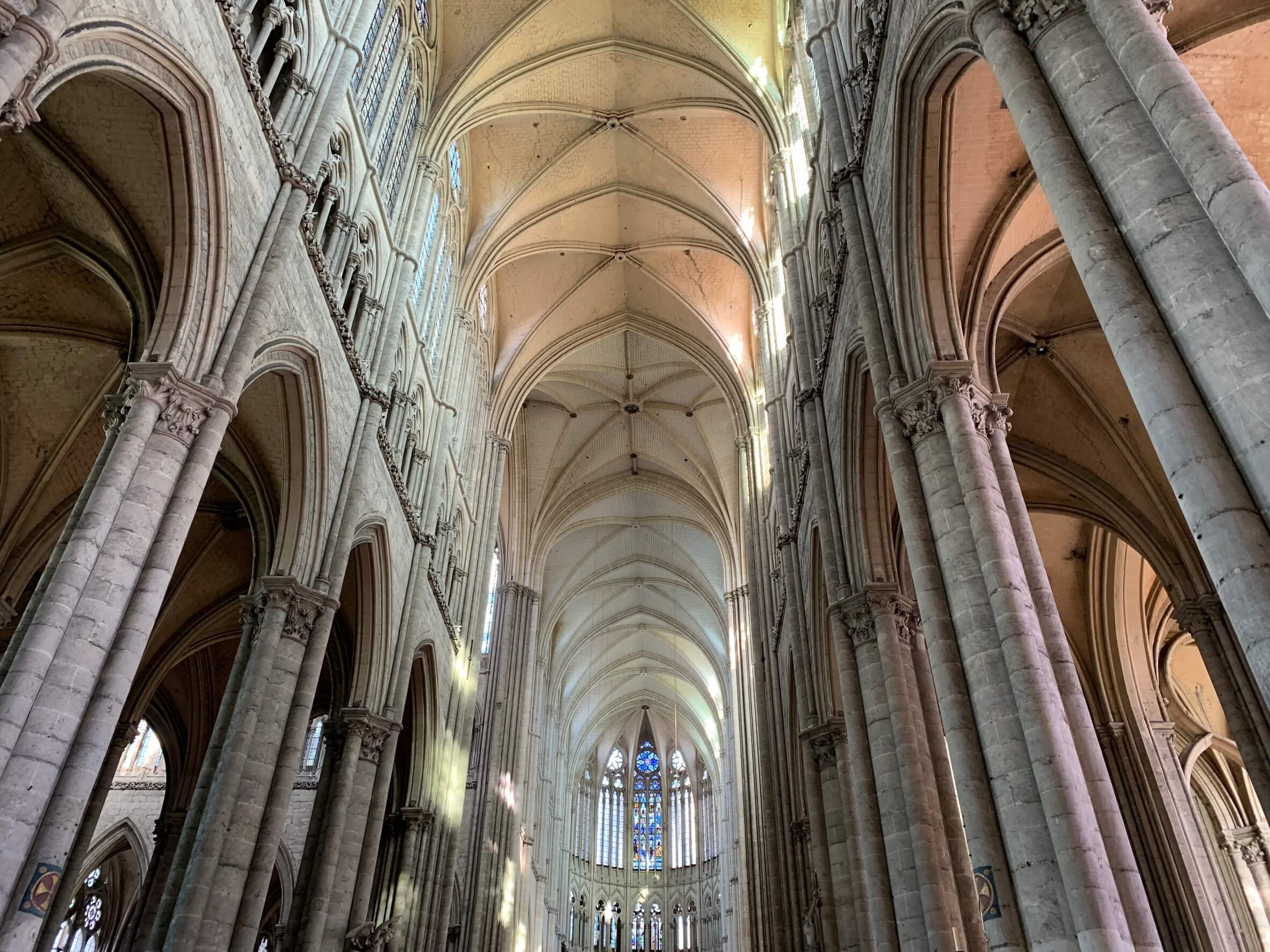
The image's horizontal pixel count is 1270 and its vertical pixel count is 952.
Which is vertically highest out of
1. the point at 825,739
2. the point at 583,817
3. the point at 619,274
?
the point at 619,274

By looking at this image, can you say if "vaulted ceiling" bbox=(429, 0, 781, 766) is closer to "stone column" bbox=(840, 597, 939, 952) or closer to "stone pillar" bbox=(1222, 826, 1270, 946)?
"stone column" bbox=(840, 597, 939, 952)

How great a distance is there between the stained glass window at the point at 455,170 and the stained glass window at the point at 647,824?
35631mm

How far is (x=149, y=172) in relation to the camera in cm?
1006

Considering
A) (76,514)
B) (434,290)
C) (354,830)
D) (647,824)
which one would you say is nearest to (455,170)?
(434,290)

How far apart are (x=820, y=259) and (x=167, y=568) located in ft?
35.3

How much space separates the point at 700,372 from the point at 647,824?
92.1 ft

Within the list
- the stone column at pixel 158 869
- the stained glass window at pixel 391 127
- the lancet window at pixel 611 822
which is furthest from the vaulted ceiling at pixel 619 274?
the stone column at pixel 158 869

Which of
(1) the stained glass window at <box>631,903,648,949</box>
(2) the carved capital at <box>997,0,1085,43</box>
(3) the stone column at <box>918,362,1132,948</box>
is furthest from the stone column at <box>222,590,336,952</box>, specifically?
(1) the stained glass window at <box>631,903,648,949</box>

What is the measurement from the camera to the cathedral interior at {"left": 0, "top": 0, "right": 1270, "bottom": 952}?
6379 mm

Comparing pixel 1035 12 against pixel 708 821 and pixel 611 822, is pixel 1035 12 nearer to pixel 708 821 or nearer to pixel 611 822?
pixel 708 821

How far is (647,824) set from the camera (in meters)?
49.0

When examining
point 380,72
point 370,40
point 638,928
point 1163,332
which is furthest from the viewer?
point 638,928

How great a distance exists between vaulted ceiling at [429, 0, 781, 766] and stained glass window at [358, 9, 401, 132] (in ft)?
7.22

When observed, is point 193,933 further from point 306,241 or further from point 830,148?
point 830,148
